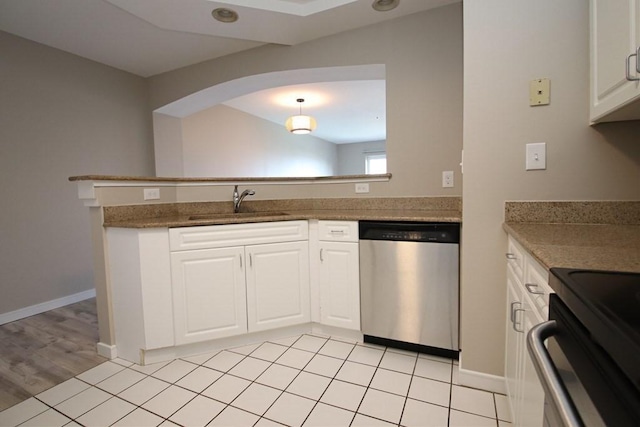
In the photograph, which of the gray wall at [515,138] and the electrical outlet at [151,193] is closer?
the gray wall at [515,138]

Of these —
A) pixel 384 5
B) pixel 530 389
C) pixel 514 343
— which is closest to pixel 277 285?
pixel 514 343

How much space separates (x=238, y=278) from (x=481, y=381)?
59.4 inches

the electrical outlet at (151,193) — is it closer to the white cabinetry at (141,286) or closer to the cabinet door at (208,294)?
the white cabinetry at (141,286)

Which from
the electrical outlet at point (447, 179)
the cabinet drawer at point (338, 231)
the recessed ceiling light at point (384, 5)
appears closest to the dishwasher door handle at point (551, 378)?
the cabinet drawer at point (338, 231)

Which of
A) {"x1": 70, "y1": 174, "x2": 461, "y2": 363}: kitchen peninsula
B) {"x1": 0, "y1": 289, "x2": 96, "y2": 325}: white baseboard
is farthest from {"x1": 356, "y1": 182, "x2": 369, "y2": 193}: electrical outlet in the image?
{"x1": 0, "y1": 289, "x2": 96, "y2": 325}: white baseboard

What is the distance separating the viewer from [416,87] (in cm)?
236

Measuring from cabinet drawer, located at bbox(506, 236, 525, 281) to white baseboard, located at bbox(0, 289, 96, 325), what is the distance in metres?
3.82

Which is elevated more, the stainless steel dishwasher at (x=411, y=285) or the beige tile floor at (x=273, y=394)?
the stainless steel dishwasher at (x=411, y=285)

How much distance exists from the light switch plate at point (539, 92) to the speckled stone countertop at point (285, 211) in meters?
0.66

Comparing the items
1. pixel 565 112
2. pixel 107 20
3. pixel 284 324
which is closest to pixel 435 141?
pixel 565 112

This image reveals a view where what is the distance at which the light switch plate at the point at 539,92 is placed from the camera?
137 cm

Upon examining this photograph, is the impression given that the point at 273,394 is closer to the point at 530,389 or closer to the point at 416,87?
the point at 530,389

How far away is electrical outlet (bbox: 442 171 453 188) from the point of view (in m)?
2.30

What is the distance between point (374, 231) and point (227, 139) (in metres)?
3.87
